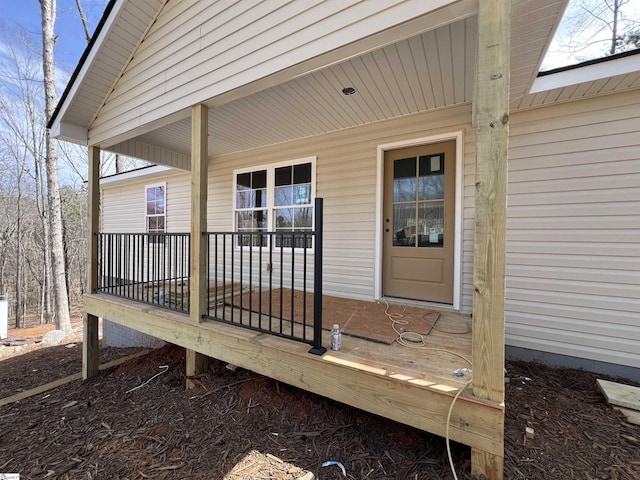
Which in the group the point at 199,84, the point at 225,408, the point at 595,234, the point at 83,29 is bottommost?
the point at 225,408

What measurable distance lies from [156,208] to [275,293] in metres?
5.09

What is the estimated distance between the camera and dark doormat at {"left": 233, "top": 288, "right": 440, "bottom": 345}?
2.52 metres

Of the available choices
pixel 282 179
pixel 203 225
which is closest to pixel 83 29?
pixel 282 179

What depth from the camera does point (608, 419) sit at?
2049 millimetres

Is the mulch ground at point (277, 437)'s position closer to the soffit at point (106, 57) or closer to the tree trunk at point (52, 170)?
the soffit at point (106, 57)

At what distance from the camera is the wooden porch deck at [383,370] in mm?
1536

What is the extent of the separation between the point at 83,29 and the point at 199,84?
12650mm

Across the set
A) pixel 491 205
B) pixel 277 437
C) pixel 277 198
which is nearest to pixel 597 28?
pixel 491 205

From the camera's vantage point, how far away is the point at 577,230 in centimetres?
277

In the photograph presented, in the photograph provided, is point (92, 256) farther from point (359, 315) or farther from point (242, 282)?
point (359, 315)

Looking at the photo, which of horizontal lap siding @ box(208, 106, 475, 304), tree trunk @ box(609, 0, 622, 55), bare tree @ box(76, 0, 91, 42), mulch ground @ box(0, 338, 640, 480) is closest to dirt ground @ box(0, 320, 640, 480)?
mulch ground @ box(0, 338, 640, 480)

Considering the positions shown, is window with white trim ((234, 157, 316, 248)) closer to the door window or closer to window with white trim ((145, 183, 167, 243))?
the door window

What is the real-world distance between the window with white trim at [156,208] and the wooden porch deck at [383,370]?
495cm

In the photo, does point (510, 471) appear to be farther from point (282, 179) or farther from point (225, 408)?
point (282, 179)
